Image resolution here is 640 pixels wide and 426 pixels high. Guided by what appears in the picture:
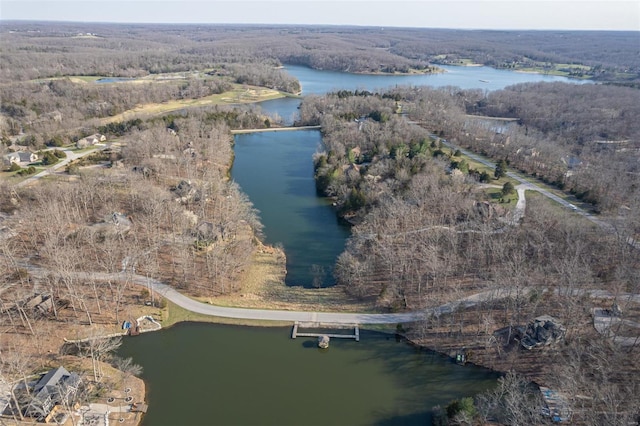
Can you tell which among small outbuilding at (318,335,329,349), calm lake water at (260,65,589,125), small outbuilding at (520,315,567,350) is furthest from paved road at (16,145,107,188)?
calm lake water at (260,65,589,125)

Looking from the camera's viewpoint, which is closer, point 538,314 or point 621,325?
point 621,325

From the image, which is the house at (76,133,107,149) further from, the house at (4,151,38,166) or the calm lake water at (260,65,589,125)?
the calm lake water at (260,65,589,125)

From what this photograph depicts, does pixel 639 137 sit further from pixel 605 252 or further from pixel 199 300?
pixel 199 300

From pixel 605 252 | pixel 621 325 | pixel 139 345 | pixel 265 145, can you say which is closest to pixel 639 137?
pixel 605 252

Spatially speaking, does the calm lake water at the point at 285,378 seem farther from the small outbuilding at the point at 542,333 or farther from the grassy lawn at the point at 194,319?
the small outbuilding at the point at 542,333

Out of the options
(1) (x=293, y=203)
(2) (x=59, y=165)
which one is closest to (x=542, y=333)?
(1) (x=293, y=203)

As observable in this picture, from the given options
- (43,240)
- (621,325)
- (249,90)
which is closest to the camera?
(621,325)

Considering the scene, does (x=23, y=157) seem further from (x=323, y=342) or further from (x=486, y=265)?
(x=486, y=265)
